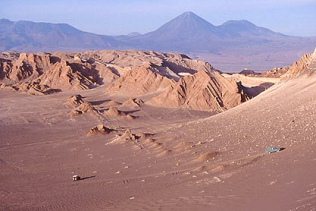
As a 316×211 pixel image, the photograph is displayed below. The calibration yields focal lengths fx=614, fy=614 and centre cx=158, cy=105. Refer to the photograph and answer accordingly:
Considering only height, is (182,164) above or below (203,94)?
above

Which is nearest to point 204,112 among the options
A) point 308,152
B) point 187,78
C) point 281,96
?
point 187,78

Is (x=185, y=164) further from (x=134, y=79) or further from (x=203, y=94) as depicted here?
(x=134, y=79)

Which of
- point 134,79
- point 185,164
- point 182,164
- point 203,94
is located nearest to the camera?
point 185,164

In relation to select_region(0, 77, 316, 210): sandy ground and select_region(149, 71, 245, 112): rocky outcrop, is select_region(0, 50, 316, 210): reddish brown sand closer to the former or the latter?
select_region(0, 77, 316, 210): sandy ground

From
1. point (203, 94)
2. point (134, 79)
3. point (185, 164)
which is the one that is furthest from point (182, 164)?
point (134, 79)

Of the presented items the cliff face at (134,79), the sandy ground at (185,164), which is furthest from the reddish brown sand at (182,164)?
the cliff face at (134,79)

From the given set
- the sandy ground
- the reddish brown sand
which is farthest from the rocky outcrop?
the sandy ground

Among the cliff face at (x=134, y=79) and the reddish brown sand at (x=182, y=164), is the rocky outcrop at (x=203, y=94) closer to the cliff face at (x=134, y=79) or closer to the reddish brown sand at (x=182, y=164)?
the cliff face at (x=134, y=79)

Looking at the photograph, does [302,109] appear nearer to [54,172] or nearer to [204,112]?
[54,172]
